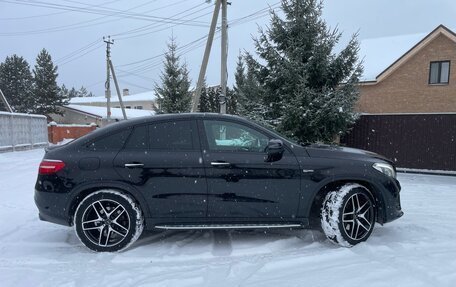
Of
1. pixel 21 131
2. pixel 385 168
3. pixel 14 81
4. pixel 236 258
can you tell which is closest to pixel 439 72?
pixel 385 168

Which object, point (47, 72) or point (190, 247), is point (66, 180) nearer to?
point (190, 247)

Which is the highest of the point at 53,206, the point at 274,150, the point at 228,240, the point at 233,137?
the point at 233,137

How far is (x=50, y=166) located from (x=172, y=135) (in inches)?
56.7

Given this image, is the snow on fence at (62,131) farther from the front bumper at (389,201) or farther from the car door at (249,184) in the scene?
the front bumper at (389,201)

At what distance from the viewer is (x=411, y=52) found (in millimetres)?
18547

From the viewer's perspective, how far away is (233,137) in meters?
4.65

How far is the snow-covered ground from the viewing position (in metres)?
3.52

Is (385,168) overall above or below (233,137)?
below

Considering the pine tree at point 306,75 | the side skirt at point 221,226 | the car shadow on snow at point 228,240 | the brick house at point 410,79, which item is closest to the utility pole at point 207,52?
the pine tree at point 306,75

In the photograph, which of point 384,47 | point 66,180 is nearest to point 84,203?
point 66,180

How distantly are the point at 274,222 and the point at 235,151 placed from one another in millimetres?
962

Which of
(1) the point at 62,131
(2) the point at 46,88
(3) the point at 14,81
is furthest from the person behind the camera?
(3) the point at 14,81

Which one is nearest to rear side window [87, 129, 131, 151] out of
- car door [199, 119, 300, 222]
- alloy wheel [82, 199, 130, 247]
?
alloy wheel [82, 199, 130, 247]

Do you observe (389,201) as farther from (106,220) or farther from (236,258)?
(106,220)
